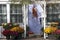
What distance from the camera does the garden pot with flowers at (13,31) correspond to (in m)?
18.6

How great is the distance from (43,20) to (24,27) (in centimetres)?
162

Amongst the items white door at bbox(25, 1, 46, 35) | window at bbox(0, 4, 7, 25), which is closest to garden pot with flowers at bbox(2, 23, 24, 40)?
window at bbox(0, 4, 7, 25)

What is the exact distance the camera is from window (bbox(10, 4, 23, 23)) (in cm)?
2033

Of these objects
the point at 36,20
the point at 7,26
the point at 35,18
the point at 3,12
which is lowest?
the point at 7,26

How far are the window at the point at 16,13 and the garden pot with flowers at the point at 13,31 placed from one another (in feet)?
Result: 2.59

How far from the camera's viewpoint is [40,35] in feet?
66.1

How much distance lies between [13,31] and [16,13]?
2.09m

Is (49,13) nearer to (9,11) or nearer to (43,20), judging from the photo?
(43,20)

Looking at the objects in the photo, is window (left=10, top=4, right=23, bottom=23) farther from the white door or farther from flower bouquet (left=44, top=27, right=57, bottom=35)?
flower bouquet (left=44, top=27, right=57, bottom=35)

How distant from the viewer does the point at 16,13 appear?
A: 2038cm

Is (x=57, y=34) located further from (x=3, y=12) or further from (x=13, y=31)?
(x=3, y=12)

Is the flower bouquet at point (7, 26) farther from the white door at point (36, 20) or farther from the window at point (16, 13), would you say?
the white door at point (36, 20)

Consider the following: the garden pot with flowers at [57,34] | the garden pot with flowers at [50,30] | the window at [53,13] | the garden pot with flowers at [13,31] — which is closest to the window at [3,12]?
the garden pot with flowers at [13,31]

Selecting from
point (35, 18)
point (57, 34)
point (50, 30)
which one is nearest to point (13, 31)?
point (50, 30)
